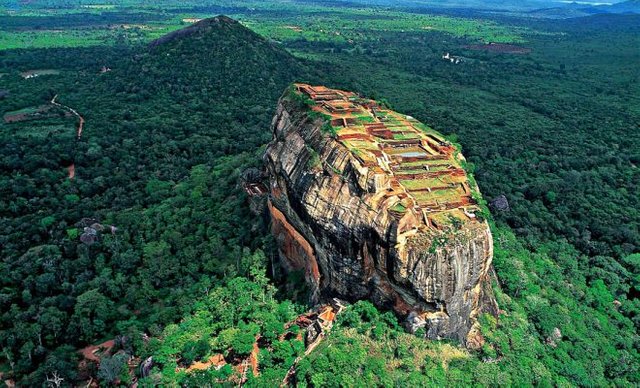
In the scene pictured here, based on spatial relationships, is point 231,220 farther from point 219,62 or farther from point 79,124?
point 219,62

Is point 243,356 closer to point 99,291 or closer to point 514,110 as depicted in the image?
point 99,291

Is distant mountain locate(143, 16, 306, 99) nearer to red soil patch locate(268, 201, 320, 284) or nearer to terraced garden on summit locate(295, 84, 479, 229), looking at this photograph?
terraced garden on summit locate(295, 84, 479, 229)

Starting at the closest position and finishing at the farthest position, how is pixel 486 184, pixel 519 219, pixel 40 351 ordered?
pixel 40 351
pixel 519 219
pixel 486 184

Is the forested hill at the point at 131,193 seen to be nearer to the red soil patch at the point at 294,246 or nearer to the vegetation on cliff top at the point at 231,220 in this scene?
the vegetation on cliff top at the point at 231,220

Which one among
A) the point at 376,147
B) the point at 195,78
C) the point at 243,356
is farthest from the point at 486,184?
the point at 195,78

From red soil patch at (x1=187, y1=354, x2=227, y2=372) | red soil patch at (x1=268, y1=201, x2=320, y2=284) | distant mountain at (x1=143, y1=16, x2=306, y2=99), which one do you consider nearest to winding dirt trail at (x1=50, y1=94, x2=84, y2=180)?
distant mountain at (x1=143, y1=16, x2=306, y2=99)
